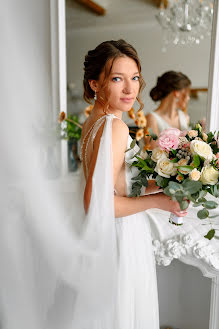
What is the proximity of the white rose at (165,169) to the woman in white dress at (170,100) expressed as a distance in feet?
2.51

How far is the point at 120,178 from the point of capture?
0.98 m

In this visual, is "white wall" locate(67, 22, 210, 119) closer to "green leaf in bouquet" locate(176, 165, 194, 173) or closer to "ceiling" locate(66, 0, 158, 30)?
"ceiling" locate(66, 0, 158, 30)

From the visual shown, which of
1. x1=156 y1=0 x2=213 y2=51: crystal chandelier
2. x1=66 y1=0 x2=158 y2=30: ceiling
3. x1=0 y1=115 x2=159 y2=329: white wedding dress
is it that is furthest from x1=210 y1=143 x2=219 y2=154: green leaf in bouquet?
x1=66 y1=0 x2=158 y2=30: ceiling

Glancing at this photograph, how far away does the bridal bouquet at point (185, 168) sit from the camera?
2.66ft

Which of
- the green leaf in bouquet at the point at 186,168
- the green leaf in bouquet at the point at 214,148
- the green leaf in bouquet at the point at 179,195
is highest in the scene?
the green leaf in bouquet at the point at 214,148

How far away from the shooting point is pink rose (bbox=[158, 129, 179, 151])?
2.96ft

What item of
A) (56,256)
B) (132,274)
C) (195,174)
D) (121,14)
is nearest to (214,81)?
(121,14)

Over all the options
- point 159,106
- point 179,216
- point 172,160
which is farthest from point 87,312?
point 159,106

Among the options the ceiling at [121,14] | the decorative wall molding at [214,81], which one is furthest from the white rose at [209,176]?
the ceiling at [121,14]

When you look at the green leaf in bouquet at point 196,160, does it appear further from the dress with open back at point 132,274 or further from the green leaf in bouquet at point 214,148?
the dress with open back at point 132,274

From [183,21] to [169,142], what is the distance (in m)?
0.97

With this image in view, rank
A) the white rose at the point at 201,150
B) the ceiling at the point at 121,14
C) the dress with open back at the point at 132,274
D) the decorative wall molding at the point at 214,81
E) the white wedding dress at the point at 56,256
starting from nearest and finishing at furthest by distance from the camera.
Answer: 1. the white wedding dress at the point at 56,256
2. the white rose at the point at 201,150
3. the dress with open back at the point at 132,274
4. the decorative wall molding at the point at 214,81
5. the ceiling at the point at 121,14

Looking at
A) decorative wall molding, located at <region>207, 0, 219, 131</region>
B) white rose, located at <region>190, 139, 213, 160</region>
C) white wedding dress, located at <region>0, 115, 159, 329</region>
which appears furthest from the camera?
decorative wall molding, located at <region>207, 0, 219, 131</region>

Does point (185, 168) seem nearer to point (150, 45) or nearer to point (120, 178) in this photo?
point (120, 178)
